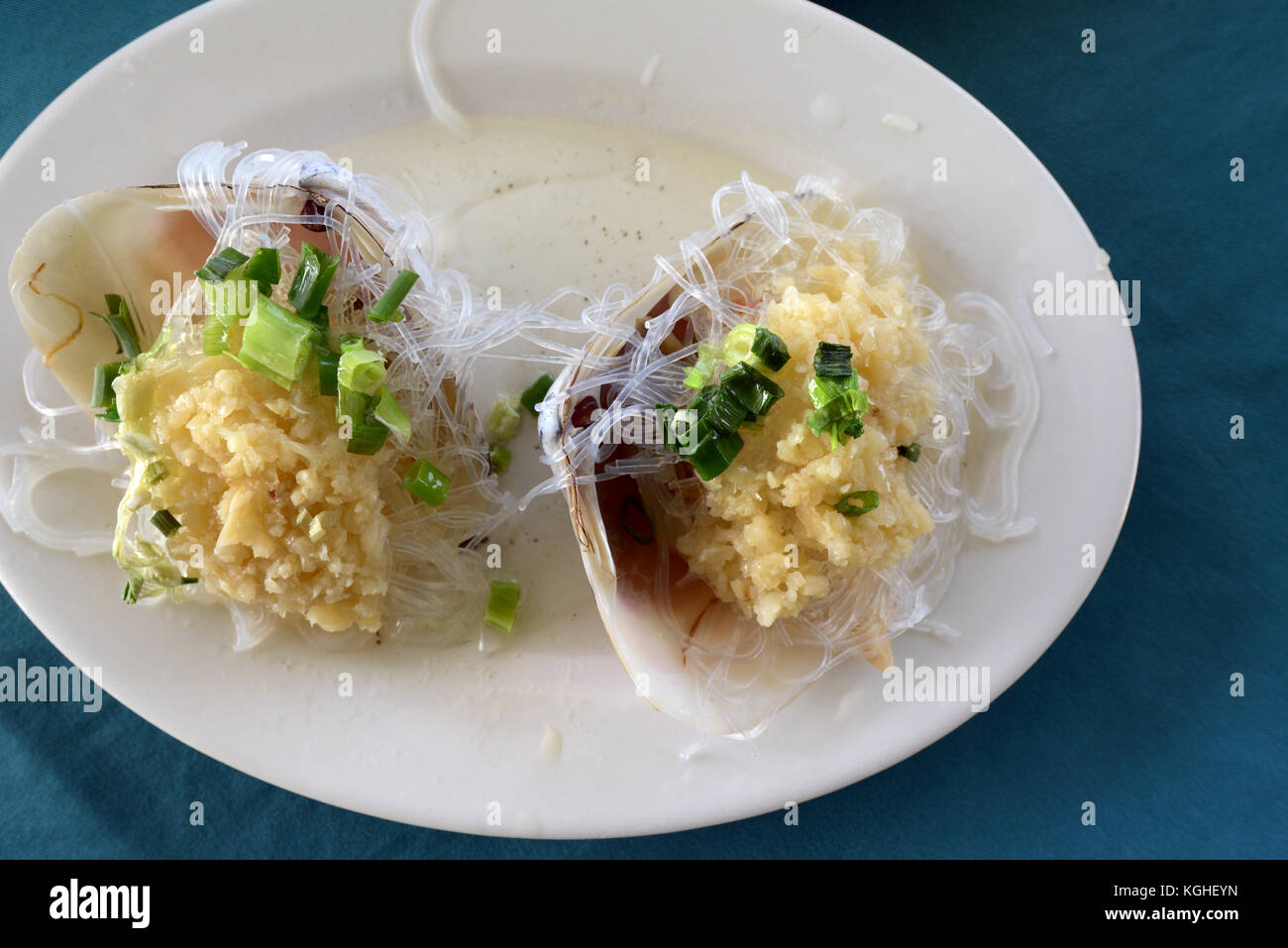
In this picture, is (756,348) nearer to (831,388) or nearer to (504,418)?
(831,388)

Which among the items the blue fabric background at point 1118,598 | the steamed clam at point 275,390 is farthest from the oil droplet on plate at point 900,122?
the steamed clam at point 275,390

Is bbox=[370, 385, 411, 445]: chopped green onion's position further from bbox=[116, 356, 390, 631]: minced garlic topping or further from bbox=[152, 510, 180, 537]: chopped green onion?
bbox=[152, 510, 180, 537]: chopped green onion

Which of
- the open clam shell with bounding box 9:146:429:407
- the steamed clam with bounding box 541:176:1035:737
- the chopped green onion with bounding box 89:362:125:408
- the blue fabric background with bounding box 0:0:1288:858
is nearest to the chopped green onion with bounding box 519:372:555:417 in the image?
the steamed clam with bounding box 541:176:1035:737

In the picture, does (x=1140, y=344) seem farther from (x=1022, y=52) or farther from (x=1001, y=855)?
(x=1001, y=855)

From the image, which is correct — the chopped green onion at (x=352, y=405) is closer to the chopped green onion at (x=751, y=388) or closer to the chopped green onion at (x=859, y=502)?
the chopped green onion at (x=751, y=388)

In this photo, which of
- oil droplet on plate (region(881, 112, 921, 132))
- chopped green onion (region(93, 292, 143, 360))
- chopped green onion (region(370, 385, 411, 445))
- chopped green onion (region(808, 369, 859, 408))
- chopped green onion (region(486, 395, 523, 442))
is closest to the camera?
chopped green onion (region(808, 369, 859, 408))
